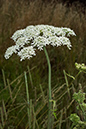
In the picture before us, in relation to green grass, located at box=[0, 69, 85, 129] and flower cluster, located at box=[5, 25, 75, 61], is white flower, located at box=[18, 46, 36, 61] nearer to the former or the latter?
flower cluster, located at box=[5, 25, 75, 61]

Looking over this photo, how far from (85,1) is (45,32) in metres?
6.56

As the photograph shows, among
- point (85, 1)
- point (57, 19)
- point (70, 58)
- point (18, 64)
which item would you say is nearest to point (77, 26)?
point (57, 19)

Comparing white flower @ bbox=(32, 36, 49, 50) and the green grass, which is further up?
white flower @ bbox=(32, 36, 49, 50)

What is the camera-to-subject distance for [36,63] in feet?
8.27

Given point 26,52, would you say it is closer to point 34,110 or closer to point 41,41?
point 41,41

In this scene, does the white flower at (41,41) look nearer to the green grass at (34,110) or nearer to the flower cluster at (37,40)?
the flower cluster at (37,40)

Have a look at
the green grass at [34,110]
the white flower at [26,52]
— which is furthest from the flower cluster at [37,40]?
the green grass at [34,110]

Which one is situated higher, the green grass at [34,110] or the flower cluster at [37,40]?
the flower cluster at [37,40]

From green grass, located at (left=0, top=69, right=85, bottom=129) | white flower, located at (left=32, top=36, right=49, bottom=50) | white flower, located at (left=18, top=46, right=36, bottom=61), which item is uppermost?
white flower, located at (left=32, top=36, right=49, bottom=50)

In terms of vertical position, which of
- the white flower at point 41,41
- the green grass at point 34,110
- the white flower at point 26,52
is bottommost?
the green grass at point 34,110

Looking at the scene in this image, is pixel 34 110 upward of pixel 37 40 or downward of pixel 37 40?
downward

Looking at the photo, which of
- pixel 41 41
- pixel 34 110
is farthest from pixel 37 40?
pixel 34 110

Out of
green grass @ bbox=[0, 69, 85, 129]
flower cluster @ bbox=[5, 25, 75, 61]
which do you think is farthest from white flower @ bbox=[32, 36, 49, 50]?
green grass @ bbox=[0, 69, 85, 129]

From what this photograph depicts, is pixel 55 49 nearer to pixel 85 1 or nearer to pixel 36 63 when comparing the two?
pixel 36 63
